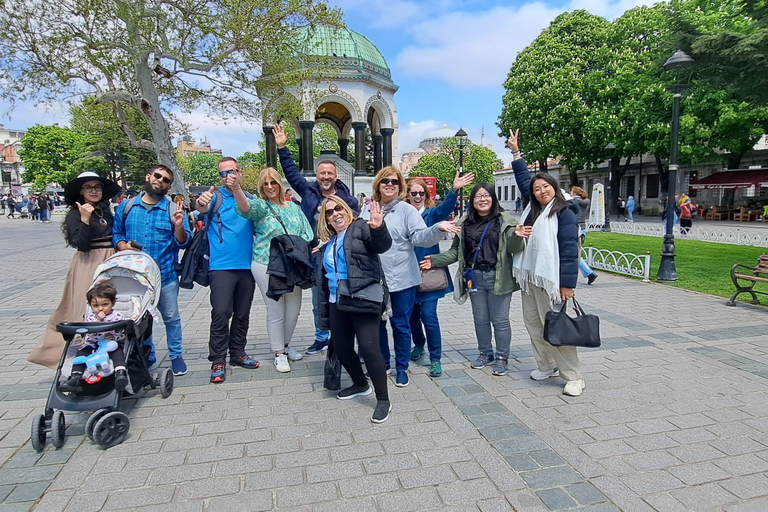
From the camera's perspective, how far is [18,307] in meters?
7.78

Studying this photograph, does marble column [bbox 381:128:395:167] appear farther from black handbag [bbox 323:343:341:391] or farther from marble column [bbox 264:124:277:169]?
black handbag [bbox 323:343:341:391]

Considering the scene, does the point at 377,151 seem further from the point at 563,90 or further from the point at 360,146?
the point at 563,90

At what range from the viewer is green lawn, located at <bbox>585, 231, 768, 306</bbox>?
352 inches

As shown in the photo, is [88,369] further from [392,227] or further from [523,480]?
[523,480]

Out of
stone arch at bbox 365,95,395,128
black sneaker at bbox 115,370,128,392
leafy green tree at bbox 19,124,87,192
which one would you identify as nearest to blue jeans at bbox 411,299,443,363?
black sneaker at bbox 115,370,128,392

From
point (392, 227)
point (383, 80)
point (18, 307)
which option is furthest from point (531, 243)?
point (383, 80)

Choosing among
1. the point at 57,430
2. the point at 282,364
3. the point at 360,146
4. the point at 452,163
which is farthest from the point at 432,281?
the point at 452,163

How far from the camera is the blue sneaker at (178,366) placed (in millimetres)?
4672

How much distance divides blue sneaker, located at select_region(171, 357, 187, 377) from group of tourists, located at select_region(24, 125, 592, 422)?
0.05ft

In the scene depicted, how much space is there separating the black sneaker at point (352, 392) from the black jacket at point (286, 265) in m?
1.10

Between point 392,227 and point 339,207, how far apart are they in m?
0.53

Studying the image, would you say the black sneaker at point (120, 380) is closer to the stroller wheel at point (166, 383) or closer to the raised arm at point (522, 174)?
the stroller wheel at point (166, 383)

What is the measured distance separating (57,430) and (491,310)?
360 centimetres

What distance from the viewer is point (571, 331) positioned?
12.9 feet
